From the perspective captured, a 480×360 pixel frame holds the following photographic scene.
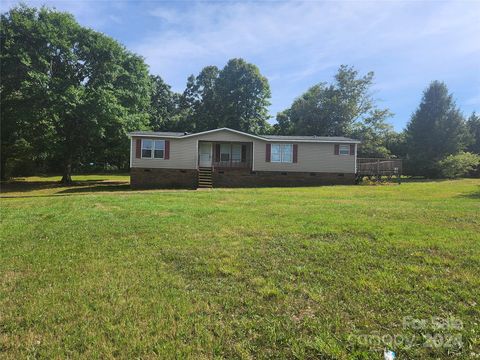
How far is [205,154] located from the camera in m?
23.5

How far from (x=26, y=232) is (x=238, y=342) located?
6178 millimetres

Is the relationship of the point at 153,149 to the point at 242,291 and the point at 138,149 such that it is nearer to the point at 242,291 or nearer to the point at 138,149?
the point at 138,149

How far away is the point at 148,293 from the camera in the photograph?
383cm

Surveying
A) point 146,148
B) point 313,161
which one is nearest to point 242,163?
point 313,161

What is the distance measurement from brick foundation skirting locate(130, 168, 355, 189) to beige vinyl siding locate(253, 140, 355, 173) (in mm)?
354

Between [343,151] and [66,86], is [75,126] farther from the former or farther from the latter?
[343,151]

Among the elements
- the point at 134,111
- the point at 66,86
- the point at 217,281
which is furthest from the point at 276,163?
the point at 217,281

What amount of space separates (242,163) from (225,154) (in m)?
1.63

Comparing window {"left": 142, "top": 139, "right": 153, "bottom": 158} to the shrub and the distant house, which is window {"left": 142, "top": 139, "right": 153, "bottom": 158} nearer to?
the distant house

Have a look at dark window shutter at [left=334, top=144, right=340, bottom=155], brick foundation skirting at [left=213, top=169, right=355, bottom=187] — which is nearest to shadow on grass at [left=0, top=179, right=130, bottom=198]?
brick foundation skirting at [left=213, top=169, right=355, bottom=187]

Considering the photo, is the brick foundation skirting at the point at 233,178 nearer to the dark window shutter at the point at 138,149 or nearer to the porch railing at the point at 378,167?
the dark window shutter at the point at 138,149

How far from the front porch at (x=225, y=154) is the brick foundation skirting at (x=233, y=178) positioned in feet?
2.68

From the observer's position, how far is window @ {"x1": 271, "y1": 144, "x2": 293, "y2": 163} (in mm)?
22547

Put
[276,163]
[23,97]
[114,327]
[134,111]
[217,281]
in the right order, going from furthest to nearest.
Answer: [134,111] → [276,163] → [23,97] → [217,281] → [114,327]
